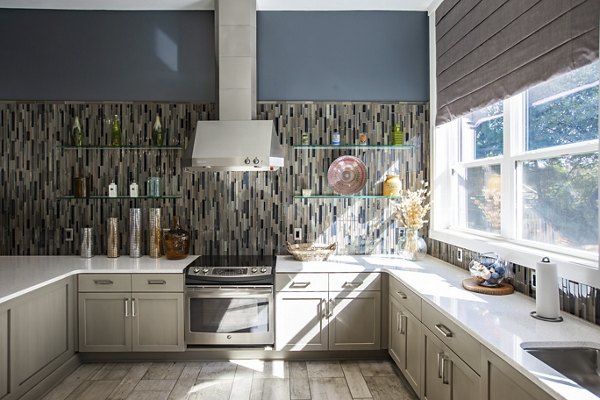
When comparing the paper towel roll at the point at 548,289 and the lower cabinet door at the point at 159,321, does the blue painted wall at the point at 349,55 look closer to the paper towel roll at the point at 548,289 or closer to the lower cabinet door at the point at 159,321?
the lower cabinet door at the point at 159,321

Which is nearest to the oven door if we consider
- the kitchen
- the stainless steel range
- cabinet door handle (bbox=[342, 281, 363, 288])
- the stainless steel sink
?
the stainless steel range

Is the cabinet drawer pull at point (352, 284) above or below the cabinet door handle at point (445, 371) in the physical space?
above

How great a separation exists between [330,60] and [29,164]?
2909 millimetres

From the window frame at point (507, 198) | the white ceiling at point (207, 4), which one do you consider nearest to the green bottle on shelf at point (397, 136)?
the window frame at point (507, 198)

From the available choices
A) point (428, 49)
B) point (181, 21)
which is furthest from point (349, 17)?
point (181, 21)

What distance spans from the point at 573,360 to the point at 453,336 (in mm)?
528

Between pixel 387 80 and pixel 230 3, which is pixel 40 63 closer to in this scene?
pixel 230 3

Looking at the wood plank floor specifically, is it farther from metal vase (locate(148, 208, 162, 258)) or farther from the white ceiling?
the white ceiling

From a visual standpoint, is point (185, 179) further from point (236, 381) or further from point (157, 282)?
point (236, 381)

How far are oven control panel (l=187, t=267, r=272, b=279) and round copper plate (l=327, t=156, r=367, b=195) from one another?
3.45 ft

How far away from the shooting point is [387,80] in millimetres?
4129

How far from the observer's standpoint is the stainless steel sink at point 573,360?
5.68ft

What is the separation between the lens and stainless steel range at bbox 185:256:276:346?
344 centimetres

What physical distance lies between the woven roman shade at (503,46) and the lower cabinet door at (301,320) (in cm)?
183
